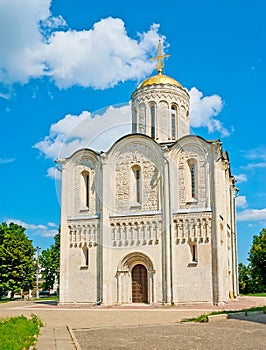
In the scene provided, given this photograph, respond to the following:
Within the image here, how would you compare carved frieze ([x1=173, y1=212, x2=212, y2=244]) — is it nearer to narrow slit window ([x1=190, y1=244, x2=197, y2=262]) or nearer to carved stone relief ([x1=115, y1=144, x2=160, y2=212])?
narrow slit window ([x1=190, y1=244, x2=197, y2=262])

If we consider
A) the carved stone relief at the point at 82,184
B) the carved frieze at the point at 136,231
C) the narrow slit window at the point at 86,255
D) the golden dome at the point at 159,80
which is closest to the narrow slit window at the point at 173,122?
the golden dome at the point at 159,80

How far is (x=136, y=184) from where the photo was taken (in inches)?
1222

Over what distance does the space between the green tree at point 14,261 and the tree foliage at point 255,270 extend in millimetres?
21149

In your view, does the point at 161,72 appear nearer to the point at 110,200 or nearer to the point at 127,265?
the point at 110,200

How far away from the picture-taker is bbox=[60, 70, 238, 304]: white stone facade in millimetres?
28312

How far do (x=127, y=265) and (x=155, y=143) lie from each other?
316 inches

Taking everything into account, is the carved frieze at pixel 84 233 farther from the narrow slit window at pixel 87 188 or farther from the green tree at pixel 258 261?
the green tree at pixel 258 261

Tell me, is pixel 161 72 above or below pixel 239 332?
above

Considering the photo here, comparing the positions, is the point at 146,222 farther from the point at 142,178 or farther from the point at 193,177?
the point at 193,177

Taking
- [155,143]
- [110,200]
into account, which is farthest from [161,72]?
[110,200]

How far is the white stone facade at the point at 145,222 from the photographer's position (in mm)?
28312

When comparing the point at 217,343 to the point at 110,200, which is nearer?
the point at 217,343

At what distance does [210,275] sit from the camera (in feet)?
91.5

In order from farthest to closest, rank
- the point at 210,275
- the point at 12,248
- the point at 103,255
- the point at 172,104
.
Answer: the point at 12,248 → the point at 172,104 → the point at 103,255 → the point at 210,275
